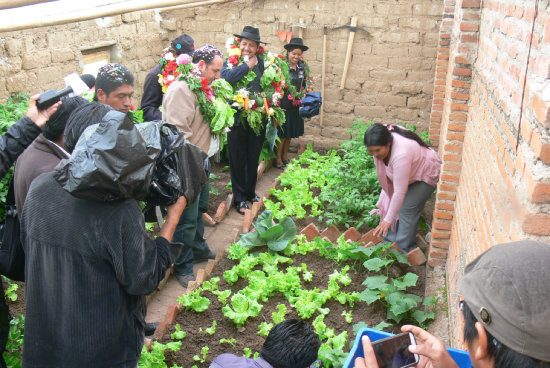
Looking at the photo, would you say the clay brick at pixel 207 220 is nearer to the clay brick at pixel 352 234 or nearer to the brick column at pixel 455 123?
the clay brick at pixel 352 234

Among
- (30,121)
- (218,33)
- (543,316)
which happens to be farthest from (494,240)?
(218,33)

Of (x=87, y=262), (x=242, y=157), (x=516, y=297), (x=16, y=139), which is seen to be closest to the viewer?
(x=516, y=297)

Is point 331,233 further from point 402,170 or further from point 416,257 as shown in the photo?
Answer: point 402,170

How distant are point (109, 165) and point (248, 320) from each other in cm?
247

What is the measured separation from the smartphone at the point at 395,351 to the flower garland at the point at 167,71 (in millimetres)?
3931

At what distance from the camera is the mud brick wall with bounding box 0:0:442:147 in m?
7.92

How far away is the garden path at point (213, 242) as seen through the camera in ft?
14.6

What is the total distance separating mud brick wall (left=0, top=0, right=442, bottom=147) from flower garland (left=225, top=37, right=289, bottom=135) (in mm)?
1905

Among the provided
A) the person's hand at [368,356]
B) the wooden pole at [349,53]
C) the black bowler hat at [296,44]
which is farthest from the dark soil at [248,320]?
the wooden pole at [349,53]

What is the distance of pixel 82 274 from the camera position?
218 cm

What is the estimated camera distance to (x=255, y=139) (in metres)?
6.42

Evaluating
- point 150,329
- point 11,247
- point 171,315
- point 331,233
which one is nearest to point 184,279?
point 171,315

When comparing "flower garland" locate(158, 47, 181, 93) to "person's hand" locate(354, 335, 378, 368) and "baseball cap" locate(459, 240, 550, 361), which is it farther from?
"baseball cap" locate(459, 240, 550, 361)

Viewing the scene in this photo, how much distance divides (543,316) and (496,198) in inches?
55.8
